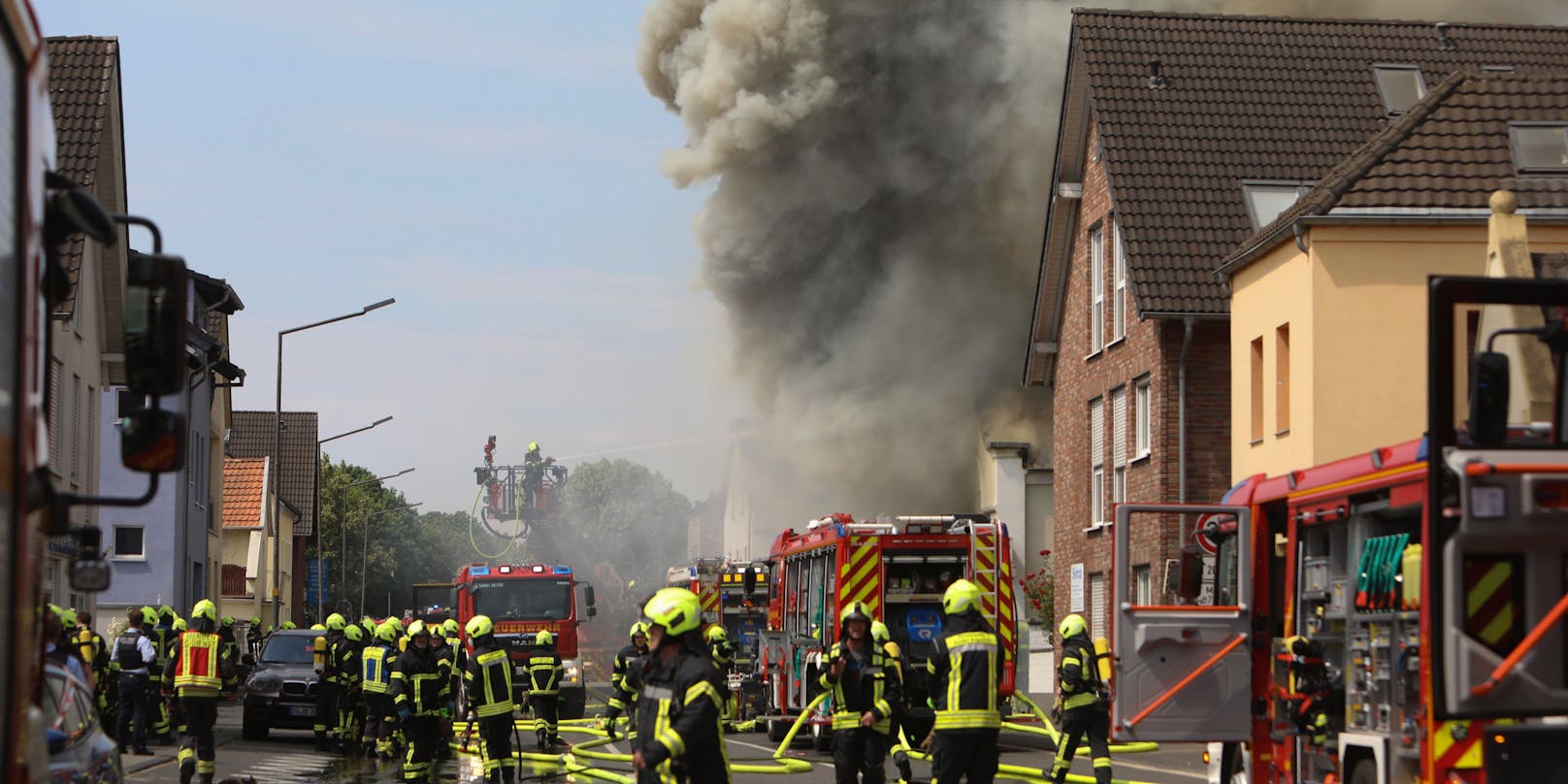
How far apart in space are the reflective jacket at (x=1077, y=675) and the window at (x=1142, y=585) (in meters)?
11.2

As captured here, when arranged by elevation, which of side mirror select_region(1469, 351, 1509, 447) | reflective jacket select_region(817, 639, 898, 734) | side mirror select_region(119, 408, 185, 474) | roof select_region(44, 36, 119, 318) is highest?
roof select_region(44, 36, 119, 318)

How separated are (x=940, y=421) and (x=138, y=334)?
32524 mm

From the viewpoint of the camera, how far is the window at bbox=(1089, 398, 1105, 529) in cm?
2788

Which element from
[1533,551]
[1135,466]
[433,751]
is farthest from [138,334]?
[1135,466]

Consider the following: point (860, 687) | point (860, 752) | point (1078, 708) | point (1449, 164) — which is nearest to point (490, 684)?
point (860, 752)

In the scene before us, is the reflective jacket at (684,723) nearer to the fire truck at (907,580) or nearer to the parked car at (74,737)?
the parked car at (74,737)

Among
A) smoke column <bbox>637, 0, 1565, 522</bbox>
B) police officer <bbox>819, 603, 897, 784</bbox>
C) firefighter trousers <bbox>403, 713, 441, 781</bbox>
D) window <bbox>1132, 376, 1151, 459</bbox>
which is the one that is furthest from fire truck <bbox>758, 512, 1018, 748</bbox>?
smoke column <bbox>637, 0, 1565, 522</bbox>

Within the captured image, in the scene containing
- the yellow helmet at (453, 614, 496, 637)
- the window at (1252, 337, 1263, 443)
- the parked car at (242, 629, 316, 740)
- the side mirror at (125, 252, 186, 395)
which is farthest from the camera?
the parked car at (242, 629, 316, 740)

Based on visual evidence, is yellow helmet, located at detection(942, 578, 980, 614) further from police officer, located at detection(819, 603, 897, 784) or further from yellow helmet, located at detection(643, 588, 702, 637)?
yellow helmet, located at detection(643, 588, 702, 637)

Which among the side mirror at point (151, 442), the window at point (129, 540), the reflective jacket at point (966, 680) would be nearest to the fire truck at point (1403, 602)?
the reflective jacket at point (966, 680)

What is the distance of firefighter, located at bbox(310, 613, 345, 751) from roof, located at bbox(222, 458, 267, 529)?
36.2 m

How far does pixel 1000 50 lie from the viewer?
118ft

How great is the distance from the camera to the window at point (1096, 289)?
27969mm

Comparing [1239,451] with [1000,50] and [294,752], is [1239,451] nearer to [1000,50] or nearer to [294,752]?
[294,752]
